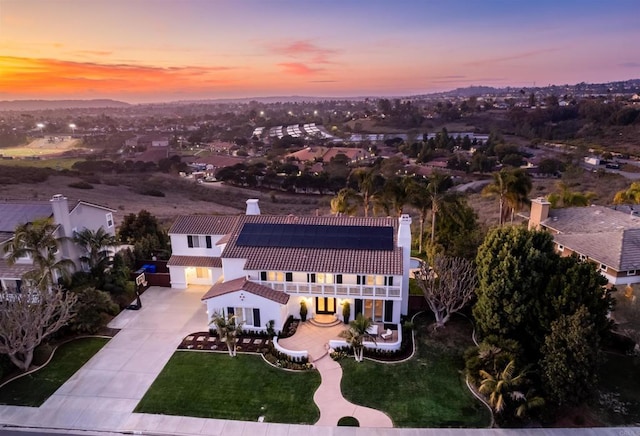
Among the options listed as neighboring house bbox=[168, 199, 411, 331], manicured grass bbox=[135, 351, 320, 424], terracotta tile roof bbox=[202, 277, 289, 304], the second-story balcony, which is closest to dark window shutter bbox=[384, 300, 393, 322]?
neighboring house bbox=[168, 199, 411, 331]

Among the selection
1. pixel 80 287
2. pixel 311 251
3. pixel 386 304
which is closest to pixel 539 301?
pixel 386 304

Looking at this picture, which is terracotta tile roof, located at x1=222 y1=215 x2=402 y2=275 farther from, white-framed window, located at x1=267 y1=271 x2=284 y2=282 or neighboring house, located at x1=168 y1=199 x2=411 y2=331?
white-framed window, located at x1=267 y1=271 x2=284 y2=282

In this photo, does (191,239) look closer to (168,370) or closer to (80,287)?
(80,287)

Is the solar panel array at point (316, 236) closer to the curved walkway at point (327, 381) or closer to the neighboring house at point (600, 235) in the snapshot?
the curved walkway at point (327, 381)

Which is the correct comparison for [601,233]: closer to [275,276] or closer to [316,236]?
[316,236]

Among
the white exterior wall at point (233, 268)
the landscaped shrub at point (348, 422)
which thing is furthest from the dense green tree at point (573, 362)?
the white exterior wall at point (233, 268)
